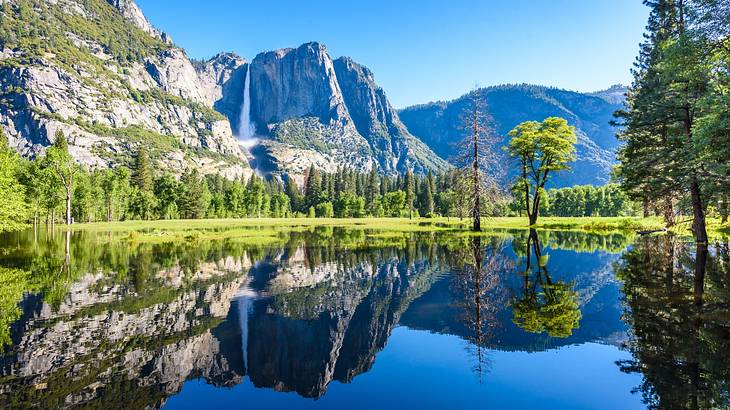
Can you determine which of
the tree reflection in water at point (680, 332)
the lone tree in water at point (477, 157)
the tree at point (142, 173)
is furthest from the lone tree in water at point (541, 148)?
the tree at point (142, 173)

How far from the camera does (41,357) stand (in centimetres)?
877

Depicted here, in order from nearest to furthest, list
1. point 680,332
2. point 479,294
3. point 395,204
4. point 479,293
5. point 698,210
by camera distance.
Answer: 1. point 680,332
2. point 479,294
3. point 479,293
4. point 698,210
5. point 395,204

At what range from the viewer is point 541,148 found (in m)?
48.6

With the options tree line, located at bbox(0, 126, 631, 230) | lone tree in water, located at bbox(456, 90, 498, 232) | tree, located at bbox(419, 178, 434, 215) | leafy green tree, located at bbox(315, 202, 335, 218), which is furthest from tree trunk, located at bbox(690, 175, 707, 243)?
tree, located at bbox(419, 178, 434, 215)

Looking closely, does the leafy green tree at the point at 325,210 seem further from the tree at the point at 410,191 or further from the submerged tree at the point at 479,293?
the submerged tree at the point at 479,293

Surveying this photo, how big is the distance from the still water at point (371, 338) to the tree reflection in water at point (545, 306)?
0.08 metres

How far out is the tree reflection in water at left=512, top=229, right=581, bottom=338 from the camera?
11062 millimetres

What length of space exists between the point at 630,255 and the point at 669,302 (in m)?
13.9

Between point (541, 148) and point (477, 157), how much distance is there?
11161mm

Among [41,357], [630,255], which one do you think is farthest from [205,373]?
[630,255]

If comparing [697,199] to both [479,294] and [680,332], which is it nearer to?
[479,294]

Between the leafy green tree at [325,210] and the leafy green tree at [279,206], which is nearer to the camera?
the leafy green tree at [325,210]

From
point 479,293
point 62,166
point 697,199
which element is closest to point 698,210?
point 697,199

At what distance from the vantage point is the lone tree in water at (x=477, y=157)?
42469 millimetres
